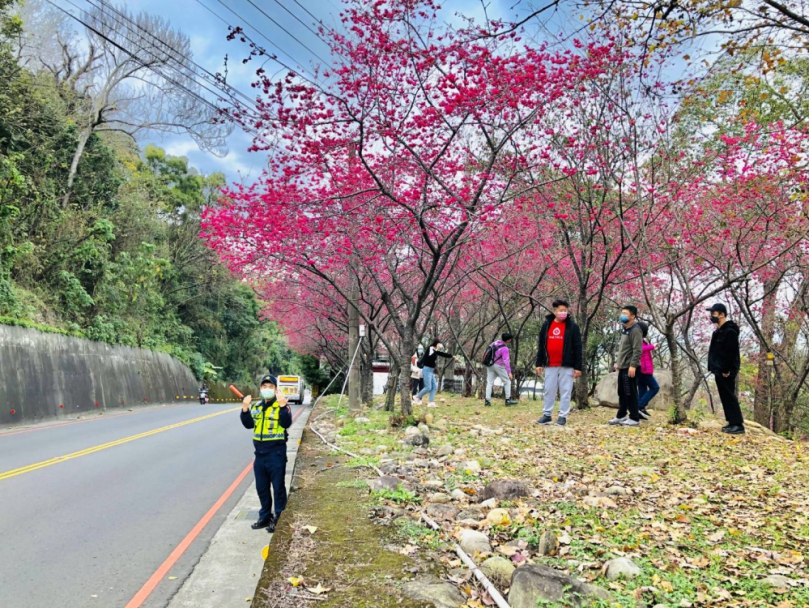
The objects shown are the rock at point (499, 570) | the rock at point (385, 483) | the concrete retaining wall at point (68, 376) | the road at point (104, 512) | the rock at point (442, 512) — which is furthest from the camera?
the concrete retaining wall at point (68, 376)

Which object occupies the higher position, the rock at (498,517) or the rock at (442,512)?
the rock at (498,517)

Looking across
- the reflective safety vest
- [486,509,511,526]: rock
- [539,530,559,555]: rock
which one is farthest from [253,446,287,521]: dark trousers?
[539,530,559,555]: rock

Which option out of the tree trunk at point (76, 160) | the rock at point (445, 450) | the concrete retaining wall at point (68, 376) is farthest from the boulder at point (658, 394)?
the tree trunk at point (76, 160)

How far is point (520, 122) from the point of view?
33.2 ft

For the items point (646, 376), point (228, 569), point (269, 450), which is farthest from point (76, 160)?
point (228, 569)

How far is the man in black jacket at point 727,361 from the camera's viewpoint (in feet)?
27.3

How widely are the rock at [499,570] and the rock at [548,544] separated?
1.05 ft

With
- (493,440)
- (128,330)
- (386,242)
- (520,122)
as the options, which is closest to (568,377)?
(493,440)

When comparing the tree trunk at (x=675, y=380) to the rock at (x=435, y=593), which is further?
the tree trunk at (x=675, y=380)

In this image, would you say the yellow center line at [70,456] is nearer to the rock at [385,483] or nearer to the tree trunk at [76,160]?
the rock at [385,483]

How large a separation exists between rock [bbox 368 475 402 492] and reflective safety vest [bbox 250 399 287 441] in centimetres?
108

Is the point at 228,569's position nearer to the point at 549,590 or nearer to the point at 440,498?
the point at 440,498

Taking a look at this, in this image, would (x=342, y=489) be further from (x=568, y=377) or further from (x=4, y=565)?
(x=568, y=377)

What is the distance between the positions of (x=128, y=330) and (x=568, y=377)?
2712 cm
